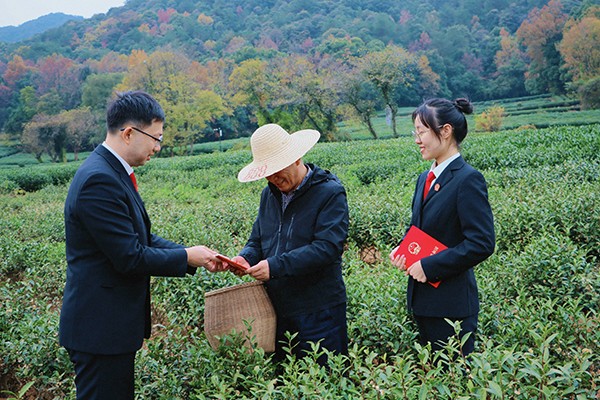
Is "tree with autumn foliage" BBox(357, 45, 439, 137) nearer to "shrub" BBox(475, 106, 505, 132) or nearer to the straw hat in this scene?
"shrub" BBox(475, 106, 505, 132)

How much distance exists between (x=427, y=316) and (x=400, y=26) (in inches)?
2690

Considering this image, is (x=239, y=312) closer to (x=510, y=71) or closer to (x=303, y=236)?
(x=303, y=236)

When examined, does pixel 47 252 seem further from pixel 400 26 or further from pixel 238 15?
pixel 238 15

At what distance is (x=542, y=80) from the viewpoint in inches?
1373

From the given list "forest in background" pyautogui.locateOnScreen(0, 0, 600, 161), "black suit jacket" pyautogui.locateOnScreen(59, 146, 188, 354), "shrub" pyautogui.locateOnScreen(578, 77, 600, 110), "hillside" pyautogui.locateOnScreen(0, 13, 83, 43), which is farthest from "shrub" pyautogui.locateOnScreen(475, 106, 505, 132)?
"hillside" pyautogui.locateOnScreen(0, 13, 83, 43)

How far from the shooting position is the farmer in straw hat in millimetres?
2420

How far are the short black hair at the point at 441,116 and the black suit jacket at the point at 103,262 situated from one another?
134 centimetres

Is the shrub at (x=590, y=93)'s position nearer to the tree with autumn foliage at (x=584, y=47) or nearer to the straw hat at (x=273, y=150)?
the tree with autumn foliage at (x=584, y=47)

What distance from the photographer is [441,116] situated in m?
2.30

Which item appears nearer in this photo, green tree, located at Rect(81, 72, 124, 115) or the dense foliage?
the dense foliage

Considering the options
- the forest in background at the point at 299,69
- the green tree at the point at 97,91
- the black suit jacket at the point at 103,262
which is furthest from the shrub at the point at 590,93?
the green tree at the point at 97,91

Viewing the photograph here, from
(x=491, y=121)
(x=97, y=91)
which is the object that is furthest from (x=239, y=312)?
(x=97, y=91)

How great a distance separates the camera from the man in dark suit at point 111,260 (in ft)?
6.72

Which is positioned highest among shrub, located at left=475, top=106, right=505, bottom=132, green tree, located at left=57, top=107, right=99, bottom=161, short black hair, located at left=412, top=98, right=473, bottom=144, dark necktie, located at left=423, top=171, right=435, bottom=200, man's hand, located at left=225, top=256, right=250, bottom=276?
short black hair, located at left=412, top=98, right=473, bottom=144
